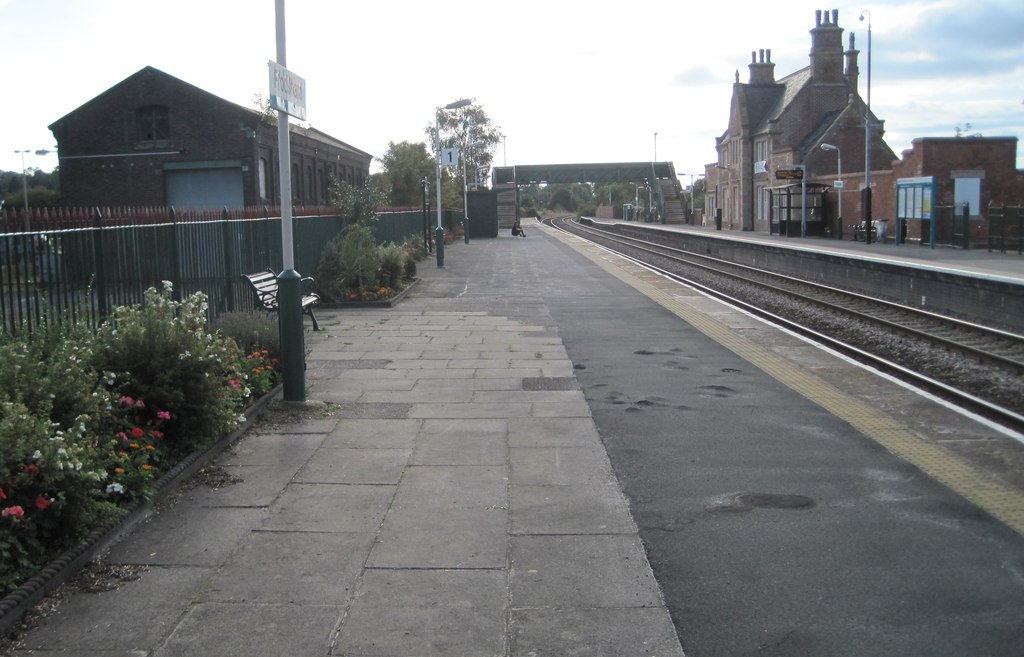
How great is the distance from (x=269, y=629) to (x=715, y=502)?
2.90m

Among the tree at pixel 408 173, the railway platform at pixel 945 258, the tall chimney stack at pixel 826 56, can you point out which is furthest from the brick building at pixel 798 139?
the tree at pixel 408 173

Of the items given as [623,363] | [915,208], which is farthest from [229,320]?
[915,208]

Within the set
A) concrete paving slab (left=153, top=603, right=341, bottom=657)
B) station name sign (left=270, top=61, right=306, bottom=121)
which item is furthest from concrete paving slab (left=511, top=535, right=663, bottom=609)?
station name sign (left=270, top=61, right=306, bottom=121)

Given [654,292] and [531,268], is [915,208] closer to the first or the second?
[531,268]

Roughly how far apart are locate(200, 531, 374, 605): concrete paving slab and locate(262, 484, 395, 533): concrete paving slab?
0.47 feet

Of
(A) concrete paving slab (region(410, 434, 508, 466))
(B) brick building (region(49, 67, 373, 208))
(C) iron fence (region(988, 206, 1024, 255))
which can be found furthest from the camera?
(B) brick building (region(49, 67, 373, 208))

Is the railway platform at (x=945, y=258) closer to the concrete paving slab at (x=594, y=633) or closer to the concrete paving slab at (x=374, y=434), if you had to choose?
the concrete paving slab at (x=374, y=434)

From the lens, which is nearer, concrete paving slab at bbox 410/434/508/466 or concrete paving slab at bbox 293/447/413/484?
concrete paving slab at bbox 293/447/413/484

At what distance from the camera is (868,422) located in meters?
8.30

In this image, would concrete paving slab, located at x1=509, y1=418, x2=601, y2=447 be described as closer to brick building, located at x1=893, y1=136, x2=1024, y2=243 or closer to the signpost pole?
the signpost pole

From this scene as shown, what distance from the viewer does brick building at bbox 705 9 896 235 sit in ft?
172

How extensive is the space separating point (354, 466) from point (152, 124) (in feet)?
122

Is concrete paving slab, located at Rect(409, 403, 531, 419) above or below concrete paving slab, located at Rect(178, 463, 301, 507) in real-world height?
above

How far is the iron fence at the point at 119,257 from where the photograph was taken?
7.52 meters
